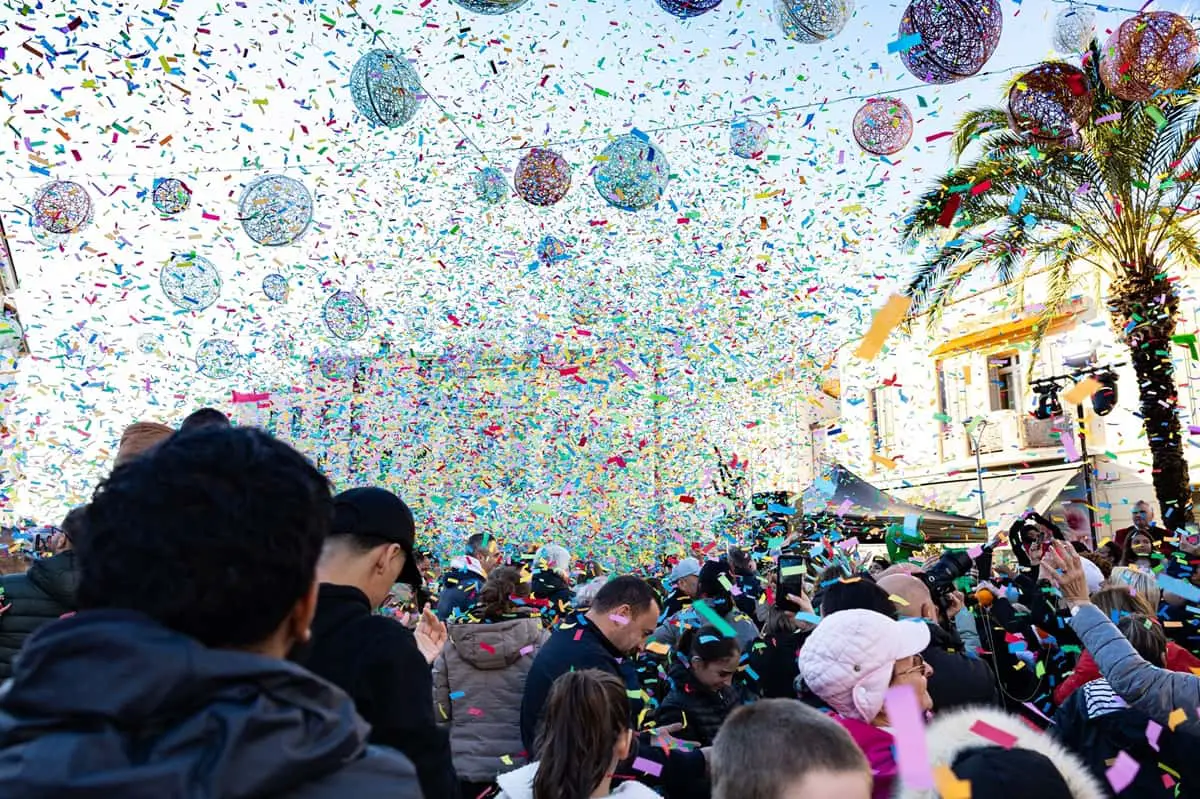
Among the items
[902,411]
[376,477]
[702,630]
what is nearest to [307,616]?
[702,630]

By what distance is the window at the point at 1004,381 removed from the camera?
25.4 meters

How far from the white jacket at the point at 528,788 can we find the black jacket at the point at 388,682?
Answer: 0.79 metres

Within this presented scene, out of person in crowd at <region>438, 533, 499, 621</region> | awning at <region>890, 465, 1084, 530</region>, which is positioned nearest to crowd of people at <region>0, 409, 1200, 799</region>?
person in crowd at <region>438, 533, 499, 621</region>

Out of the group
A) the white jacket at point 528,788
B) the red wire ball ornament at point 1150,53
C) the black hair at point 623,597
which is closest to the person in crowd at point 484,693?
the black hair at point 623,597

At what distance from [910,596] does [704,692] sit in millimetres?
1327

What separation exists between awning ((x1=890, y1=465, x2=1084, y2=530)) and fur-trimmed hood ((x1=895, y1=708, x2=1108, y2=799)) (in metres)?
21.1

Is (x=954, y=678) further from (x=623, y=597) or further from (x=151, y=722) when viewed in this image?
(x=151, y=722)

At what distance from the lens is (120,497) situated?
47.9 inches

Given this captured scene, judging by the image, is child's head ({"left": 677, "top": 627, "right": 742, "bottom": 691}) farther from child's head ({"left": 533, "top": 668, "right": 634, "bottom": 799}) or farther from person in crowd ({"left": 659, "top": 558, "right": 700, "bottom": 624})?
person in crowd ({"left": 659, "top": 558, "right": 700, "bottom": 624})

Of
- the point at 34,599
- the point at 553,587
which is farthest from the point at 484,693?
the point at 553,587

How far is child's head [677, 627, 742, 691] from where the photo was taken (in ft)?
14.8

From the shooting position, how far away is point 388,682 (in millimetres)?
2314

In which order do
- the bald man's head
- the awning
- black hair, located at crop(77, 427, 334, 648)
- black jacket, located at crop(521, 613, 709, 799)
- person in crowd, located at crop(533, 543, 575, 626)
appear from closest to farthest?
black hair, located at crop(77, 427, 334, 648) < black jacket, located at crop(521, 613, 709, 799) < the bald man's head < person in crowd, located at crop(533, 543, 575, 626) < the awning

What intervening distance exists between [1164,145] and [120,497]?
1300 cm
